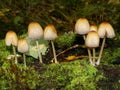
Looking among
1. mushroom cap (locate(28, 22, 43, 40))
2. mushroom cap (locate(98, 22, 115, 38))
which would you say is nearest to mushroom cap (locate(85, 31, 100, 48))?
mushroom cap (locate(98, 22, 115, 38))

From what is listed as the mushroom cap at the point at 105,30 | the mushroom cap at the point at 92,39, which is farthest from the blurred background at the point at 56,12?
the mushroom cap at the point at 92,39

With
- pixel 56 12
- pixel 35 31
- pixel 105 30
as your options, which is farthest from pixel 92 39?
pixel 56 12

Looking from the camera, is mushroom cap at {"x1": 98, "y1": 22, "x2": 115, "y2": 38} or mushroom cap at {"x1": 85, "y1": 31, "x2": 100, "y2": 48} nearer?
mushroom cap at {"x1": 85, "y1": 31, "x2": 100, "y2": 48}

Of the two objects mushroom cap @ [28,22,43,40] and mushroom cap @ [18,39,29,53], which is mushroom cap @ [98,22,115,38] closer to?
mushroom cap @ [28,22,43,40]

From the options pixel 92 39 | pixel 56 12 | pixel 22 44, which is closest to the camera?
pixel 92 39

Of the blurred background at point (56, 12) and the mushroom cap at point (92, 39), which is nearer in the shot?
the mushroom cap at point (92, 39)

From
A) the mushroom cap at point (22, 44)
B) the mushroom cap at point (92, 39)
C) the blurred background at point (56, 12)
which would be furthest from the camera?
the blurred background at point (56, 12)

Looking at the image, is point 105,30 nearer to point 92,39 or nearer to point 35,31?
point 92,39

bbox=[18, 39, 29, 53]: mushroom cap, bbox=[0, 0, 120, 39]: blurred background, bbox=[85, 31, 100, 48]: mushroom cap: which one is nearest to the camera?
bbox=[85, 31, 100, 48]: mushroom cap

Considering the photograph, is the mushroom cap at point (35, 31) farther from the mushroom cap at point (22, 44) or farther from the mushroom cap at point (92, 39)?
the mushroom cap at point (92, 39)

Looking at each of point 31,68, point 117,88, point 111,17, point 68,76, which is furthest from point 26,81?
point 111,17

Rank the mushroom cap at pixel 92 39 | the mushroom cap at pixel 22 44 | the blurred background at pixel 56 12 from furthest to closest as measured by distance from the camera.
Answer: the blurred background at pixel 56 12
the mushroom cap at pixel 22 44
the mushroom cap at pixel 92 39

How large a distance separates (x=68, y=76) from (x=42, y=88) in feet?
0.80

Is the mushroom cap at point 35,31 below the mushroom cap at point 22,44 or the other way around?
the other way around
